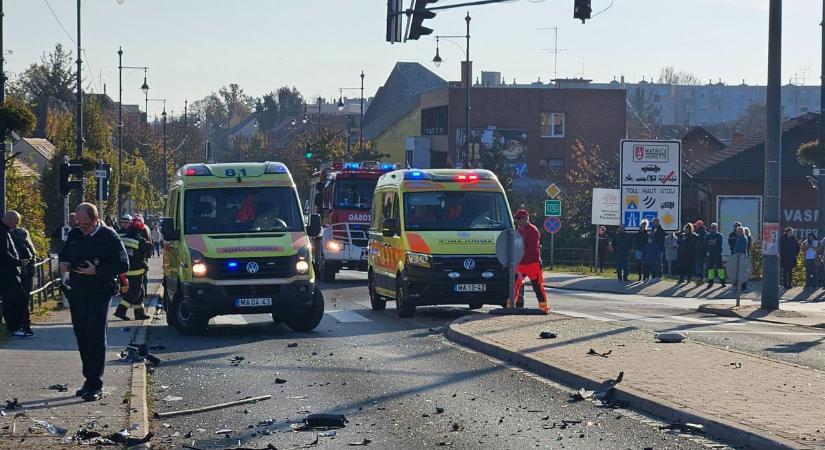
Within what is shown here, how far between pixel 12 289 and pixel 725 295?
19908 mm

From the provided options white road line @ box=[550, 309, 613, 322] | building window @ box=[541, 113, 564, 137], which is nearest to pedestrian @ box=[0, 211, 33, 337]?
white road line @ box=[550, 309, 613, 322]

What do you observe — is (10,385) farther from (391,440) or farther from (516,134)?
(516,134)

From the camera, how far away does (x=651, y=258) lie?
37.2m

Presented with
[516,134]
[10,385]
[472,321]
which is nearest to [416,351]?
[472,321]

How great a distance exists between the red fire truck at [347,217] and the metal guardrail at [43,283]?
770 centimetres

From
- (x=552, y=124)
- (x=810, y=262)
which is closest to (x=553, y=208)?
(x=810, y=262)

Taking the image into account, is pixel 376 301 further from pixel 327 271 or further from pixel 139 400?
pixel 139 400

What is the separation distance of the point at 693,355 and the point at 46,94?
256 ft

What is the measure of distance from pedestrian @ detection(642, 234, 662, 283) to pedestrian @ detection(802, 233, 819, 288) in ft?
13.3

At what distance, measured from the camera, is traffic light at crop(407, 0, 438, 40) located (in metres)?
22.1

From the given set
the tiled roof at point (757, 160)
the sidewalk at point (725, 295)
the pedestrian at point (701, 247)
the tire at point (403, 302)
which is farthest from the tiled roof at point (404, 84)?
the tire at point (403, 302)

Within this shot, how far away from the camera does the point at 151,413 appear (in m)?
11.5

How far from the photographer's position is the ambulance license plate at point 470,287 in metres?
21.5

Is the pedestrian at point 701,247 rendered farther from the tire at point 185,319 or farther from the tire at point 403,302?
the tire at point 185,319
